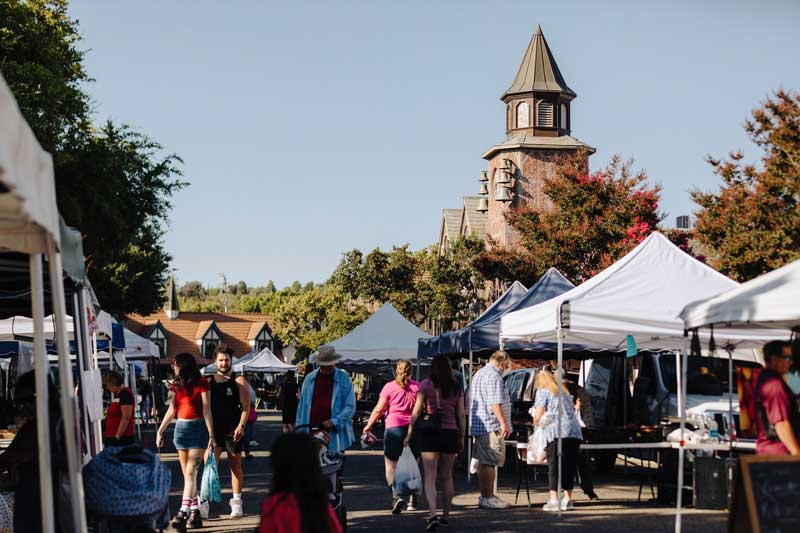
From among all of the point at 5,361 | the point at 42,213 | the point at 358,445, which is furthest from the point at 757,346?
Answer: the point at 5,361

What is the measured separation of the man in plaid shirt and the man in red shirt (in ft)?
18.2

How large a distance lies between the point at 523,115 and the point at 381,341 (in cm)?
4074

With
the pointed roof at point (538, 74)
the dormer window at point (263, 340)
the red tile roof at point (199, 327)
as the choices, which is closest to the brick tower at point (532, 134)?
the pointed roof at point (538, 74)

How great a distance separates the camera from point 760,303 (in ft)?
29.0

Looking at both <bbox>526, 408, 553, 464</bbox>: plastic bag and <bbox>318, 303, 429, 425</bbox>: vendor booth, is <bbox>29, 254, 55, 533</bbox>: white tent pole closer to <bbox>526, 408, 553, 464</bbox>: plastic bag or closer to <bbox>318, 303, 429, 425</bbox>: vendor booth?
<bbox>526, 408, 553, 464</bbox>: plastic bag

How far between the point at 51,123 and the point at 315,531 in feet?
76.8

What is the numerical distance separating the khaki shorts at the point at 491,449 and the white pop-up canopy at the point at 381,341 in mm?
15683

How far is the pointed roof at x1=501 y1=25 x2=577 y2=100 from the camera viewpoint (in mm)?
67000

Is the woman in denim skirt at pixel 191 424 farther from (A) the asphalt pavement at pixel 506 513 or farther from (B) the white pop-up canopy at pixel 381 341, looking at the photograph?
(B) the white pop-up canopy at pixel 381 341

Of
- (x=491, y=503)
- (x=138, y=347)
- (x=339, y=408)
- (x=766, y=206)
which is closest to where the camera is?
(x=339, y=408)

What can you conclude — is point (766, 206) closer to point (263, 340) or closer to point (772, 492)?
point (772, 492)

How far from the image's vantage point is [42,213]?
501 centimetres

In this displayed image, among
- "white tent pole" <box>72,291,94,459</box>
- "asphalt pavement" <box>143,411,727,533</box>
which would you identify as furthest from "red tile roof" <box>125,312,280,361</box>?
"white tent pole" <box>72,291,94,459</box>

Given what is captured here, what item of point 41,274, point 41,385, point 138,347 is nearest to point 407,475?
point 41,385
